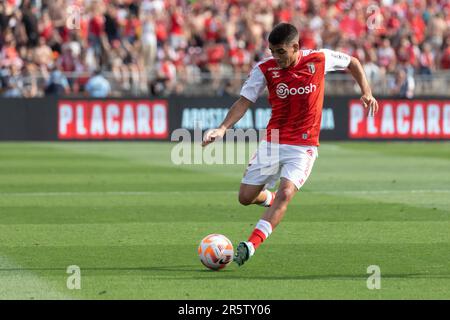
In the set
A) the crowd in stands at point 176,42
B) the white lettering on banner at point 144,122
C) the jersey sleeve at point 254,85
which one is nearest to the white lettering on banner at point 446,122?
the crowd in stands at point 176,42

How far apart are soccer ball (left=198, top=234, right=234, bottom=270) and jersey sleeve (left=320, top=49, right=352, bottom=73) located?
215 cm

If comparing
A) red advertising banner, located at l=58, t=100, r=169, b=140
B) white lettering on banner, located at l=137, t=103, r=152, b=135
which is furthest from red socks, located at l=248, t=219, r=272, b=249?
white lettering on banner, located at l=137, t=103, r=152, b=135

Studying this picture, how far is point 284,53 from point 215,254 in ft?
6.49

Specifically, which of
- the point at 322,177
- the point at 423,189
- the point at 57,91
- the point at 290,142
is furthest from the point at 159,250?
the point at 57,91

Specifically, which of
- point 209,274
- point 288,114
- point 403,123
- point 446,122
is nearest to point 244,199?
point 288,114

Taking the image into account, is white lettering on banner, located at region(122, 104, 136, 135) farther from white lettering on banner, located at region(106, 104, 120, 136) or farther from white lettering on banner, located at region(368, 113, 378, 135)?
white lettering on banner, located at region(368, 113, 378, 135)

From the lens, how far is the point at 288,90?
10180mm

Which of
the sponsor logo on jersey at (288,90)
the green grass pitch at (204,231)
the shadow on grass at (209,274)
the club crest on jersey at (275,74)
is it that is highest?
the club crest on jersey at (275,74)

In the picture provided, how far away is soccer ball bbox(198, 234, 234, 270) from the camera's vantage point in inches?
Answer: 375

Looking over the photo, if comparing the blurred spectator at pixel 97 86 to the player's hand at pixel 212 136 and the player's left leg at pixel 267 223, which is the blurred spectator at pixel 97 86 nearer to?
the player's left leg at pixel 267 223

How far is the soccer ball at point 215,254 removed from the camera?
952 cm

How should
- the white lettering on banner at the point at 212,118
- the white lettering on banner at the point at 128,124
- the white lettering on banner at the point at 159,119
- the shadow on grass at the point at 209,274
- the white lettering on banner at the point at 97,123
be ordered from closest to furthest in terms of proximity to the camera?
the shadow on grass at the point at 209,274
the white lettering on banner at the point at 97,123
the white lettering on banner at the point at 128,124
the white lettering on banner at the point at 159,119
the white lettering on banner at the point at 212,118

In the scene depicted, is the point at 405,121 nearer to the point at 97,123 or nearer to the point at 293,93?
the point at 97,123

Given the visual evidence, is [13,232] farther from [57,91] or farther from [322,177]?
[57,91]
